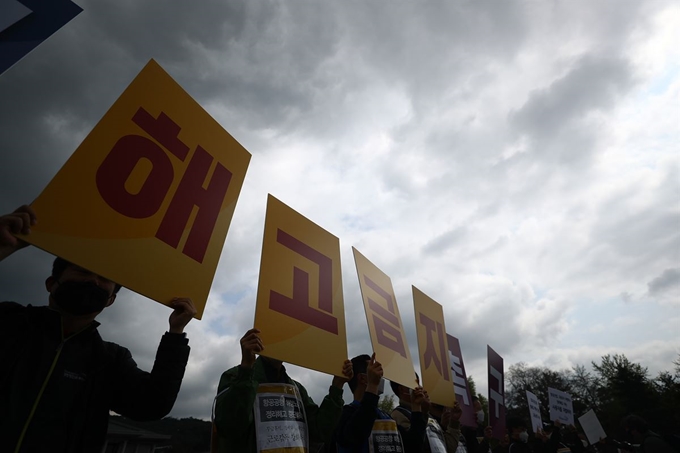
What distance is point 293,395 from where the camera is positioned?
2928mm

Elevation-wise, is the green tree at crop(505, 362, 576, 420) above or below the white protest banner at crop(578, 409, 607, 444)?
above

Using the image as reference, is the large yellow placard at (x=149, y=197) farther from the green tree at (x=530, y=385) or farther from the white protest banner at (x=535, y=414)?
the green tree at (x=530, y=385)

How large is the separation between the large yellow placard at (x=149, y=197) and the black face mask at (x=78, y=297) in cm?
13

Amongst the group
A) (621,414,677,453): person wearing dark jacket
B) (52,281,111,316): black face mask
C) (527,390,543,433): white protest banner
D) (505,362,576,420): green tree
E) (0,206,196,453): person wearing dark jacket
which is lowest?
(0,206,196,453): person wearing dark jacket

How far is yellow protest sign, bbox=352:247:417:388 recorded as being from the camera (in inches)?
152

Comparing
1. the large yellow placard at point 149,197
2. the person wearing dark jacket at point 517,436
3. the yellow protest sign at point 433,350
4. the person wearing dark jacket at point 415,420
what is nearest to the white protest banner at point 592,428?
the person wearing dark jacket at point 517,436

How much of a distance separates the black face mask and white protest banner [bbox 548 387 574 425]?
1092cm

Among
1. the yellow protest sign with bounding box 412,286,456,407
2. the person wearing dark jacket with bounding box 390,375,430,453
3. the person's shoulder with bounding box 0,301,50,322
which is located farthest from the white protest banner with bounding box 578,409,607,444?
the person's shoulder with bounding box 0,301,50,322

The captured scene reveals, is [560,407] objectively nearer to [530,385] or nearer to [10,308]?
[10,308]

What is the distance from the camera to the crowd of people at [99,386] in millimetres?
1691

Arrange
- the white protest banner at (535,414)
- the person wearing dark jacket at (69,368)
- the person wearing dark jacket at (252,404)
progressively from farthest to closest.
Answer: the white protest banner at (535,414), the person wearing dark jacket at (252,404), the person wearing dark jacket at (69,368)

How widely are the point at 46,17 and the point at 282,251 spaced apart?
2.15 metres

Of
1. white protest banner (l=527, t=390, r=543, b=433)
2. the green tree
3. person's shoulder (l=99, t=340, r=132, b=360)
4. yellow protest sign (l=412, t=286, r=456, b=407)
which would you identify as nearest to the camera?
person's shoulder (l=99, t=340, r=132, b=360)

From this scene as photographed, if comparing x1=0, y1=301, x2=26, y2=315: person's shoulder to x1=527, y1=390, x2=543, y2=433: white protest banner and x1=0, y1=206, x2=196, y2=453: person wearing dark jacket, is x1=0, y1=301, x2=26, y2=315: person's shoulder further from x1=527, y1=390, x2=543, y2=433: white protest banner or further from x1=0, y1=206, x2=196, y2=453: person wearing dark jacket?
x1=527, y1=390, x2=543, y2=433: white protest banner
